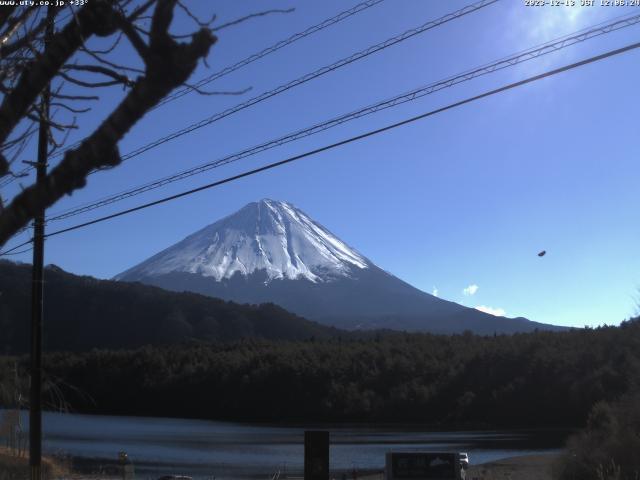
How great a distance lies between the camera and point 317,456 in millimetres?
8188

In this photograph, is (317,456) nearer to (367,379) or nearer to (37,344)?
(37,344)

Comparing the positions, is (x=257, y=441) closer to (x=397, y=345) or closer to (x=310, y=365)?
(x=310, y=365)

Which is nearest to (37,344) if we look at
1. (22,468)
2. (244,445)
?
(22,468)

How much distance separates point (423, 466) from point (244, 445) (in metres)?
34.7

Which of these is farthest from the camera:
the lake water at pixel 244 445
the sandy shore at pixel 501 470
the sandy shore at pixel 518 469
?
the lake water at pixel 244 445

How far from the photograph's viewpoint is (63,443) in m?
44.7

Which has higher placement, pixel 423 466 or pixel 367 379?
pixel 423 466

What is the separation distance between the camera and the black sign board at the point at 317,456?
321 inches

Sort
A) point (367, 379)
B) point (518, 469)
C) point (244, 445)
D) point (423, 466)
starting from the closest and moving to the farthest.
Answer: point (423, 466) < point (518, 469) < point (244, 445) < point (367, 379)

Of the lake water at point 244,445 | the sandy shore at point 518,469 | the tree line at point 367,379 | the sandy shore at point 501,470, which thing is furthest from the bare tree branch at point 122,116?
the tree line at point 367,379

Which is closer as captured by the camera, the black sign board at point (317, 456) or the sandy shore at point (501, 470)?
the black sign board at point (317, 456)

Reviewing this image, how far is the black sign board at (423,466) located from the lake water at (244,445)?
49.8 feet

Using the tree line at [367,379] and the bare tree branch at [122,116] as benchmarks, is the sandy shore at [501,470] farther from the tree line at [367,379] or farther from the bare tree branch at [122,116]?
the tree line at [367,379]

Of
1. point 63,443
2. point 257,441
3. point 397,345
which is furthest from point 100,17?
point 397,345
